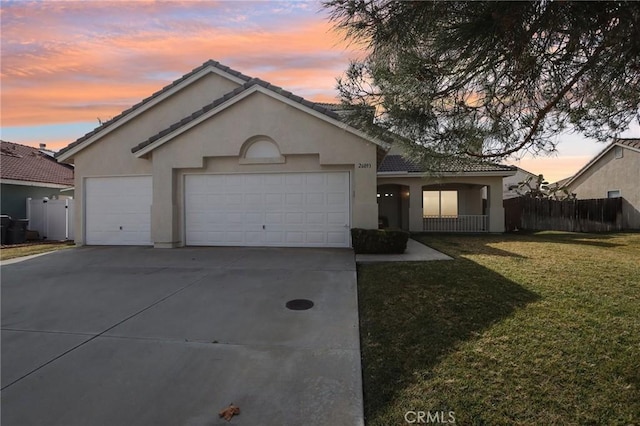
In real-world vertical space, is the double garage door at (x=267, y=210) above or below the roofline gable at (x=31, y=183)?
below

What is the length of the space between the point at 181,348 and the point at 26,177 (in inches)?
793

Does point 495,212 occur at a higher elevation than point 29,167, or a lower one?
lower

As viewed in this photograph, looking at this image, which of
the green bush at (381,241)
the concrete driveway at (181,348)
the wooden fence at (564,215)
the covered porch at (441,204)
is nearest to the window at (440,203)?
the covered porch at (441,204)

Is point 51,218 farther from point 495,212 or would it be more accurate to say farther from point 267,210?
point 495,212

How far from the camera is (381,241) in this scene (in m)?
9.61

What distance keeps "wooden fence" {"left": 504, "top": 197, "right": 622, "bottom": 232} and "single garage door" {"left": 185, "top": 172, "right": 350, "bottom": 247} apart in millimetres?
13140

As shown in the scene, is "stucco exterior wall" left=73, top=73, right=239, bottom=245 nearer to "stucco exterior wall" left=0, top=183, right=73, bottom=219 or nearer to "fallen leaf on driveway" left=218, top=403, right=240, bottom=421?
"stucco exterior wall" left=0, top=183, right=73, bottom=219

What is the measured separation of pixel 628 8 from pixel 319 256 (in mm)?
7603

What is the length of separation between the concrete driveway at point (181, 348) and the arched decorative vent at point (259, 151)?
4470 millimetres

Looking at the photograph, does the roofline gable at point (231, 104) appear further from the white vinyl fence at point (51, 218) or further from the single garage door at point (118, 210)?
the white vinyl fence at point (51, 218)

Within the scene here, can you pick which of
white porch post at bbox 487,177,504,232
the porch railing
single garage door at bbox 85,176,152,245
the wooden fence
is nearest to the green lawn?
single garage door at bbox 85,176,152,245

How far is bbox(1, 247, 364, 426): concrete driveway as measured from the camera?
3152 mm

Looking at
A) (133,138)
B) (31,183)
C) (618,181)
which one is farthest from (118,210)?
(618,181)

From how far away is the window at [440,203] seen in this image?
20.0 metres
